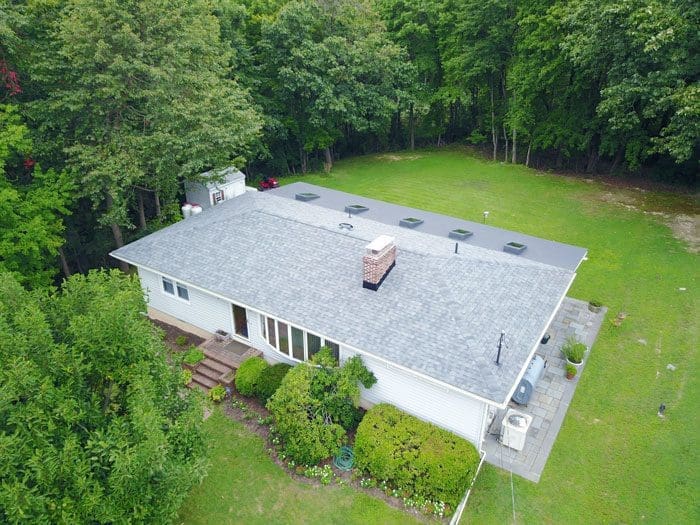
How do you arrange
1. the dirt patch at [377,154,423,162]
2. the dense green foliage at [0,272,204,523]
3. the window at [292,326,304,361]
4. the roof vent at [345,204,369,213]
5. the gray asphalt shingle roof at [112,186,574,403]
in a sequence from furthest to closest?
the dirt patch at [377,154,423,162]
the roof vent at [345,204,369,213]
the window at [292,326,304,361]
the gray asphalt shingle roof at [112,186,574,403]
the dense green foliage at [0,272,204,523]

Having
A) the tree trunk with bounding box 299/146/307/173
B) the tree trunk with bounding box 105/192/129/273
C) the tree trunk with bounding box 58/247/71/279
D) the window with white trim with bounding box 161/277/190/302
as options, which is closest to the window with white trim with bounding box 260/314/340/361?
the window with white trim with bounding box 161/277/190/302

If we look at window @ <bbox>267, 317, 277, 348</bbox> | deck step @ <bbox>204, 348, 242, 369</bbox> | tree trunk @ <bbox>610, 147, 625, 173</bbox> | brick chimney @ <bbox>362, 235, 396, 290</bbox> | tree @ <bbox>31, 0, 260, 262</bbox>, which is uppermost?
tree @ <bbox>31, 0, 260, 262</bbox>

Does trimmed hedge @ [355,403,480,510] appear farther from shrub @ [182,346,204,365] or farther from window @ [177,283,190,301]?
window @ [177,283,190,301]

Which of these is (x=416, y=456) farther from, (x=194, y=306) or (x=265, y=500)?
(x=194, y=306)

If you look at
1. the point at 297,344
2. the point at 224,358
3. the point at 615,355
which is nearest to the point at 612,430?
the point at 615,355

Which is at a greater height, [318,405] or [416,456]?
[318,405]

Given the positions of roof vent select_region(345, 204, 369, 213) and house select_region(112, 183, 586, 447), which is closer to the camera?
house select_region(112, 183, 586, 447)

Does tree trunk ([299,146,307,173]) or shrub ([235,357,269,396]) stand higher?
tree trunk ([299,146,307,173])
